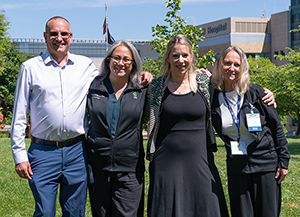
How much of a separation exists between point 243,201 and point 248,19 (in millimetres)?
70976

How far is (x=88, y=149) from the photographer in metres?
4.05

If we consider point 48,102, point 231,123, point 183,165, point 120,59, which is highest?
point 120,59

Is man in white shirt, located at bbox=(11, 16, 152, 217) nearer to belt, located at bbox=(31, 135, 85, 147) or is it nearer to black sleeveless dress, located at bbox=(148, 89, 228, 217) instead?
belt, located at bbox=(31, 135, 85, 147)

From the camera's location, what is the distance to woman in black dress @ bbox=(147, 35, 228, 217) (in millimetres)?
3869

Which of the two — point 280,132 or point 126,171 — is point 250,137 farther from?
point 126,171

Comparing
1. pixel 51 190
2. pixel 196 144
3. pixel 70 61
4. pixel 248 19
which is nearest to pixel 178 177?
pixel 196 144

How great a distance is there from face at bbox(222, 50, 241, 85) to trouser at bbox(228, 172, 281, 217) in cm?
107

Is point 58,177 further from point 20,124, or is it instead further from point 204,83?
point 204,83

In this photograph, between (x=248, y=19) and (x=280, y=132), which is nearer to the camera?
(x=280, y=132)

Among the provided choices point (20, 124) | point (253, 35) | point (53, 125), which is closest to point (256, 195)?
point (53, 125)

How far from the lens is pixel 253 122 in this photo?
378 centimetres

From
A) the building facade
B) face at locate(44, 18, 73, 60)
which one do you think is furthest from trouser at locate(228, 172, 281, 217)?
the building facade

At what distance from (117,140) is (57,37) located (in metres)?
1.28

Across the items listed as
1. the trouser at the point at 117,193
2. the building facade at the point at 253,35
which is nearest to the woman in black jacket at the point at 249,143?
the trouser at the point at 117,193
